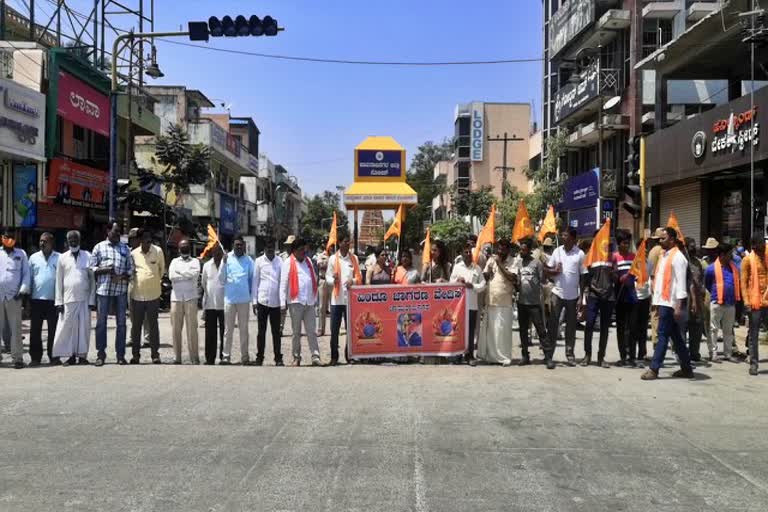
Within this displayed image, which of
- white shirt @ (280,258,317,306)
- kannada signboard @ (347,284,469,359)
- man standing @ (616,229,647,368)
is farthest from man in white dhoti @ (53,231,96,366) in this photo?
man standing @ (616,229,647,368)

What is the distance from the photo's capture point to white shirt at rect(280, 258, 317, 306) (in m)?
10.6

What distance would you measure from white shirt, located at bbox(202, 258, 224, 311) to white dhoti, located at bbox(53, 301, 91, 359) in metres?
1.70

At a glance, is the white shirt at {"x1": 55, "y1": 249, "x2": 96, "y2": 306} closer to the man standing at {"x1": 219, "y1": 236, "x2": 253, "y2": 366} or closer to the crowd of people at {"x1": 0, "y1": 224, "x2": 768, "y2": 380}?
the crowd of people at {"x1": 0, "y1": 224, "x2": 768, "y2": 380}

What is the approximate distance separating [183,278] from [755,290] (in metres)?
8.07

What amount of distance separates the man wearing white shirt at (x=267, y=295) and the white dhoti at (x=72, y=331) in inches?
95.4

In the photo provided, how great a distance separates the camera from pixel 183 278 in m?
10.7

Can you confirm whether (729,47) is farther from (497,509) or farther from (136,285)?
(497,509)

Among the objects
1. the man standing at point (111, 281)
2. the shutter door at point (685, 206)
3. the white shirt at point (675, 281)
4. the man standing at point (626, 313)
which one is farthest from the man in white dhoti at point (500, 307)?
the shutter door at point (685, 206)

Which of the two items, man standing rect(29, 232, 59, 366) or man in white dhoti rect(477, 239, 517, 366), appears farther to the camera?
man in white dhoti rect(477, 239, 517, 366)

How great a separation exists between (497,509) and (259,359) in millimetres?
6576

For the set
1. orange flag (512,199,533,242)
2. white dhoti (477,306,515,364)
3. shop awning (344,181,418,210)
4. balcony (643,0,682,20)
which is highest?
balcony (643,0,682,20)

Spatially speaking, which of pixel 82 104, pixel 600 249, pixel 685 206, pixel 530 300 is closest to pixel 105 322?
pixel 530 300

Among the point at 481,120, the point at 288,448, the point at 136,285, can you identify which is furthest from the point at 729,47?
the point at 481,120

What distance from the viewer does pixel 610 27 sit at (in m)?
32.1
